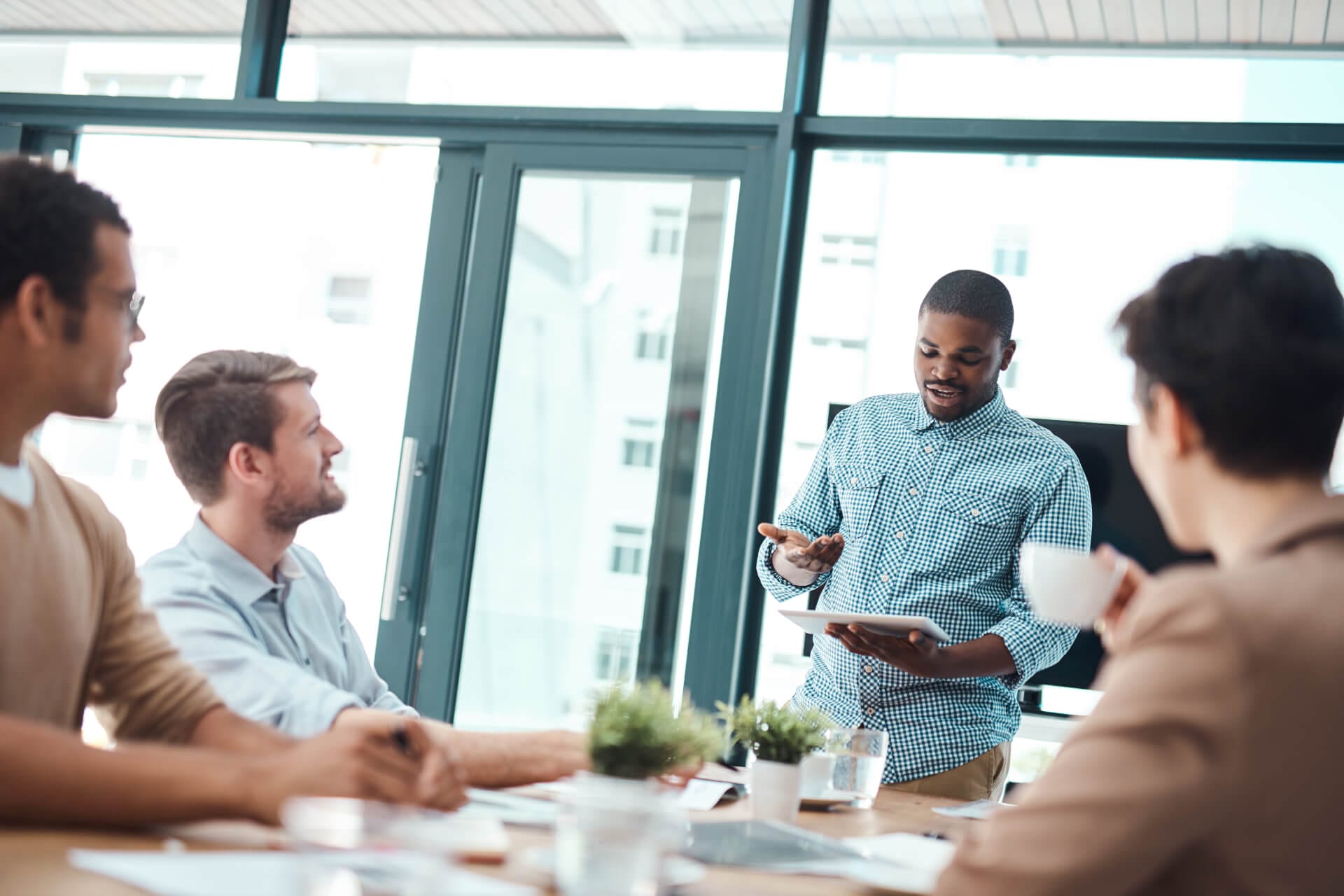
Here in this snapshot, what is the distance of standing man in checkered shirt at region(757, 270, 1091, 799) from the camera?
239 cm

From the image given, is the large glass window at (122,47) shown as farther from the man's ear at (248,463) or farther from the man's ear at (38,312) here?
the man's ear at (38,312)

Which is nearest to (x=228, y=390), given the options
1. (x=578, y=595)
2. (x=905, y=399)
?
(x=905, y=399)

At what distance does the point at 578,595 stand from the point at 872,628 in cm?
179

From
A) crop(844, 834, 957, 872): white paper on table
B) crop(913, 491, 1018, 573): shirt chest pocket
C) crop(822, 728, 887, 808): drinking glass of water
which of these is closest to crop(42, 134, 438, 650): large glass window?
crop(913, 491, 1018, 573): shirt chest pocket

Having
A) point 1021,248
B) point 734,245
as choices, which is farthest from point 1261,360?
point 734,245

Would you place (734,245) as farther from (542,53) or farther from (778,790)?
(778,790)

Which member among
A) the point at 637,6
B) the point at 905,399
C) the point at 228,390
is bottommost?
the point at 228,390

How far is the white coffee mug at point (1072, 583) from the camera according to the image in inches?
57.8

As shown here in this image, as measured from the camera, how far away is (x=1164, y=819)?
884 mm

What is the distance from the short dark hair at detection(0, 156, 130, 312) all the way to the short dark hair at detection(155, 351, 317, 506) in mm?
639

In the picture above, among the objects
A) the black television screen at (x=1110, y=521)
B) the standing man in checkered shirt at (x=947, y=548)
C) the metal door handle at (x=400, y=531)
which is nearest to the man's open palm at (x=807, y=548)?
the standing man in checkered shirt at (x=947, y=548)

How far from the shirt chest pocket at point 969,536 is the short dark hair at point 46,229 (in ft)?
5.42

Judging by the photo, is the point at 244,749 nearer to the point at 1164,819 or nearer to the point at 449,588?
the point at 1164,819

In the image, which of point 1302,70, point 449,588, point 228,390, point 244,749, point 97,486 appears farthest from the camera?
point 97,486
